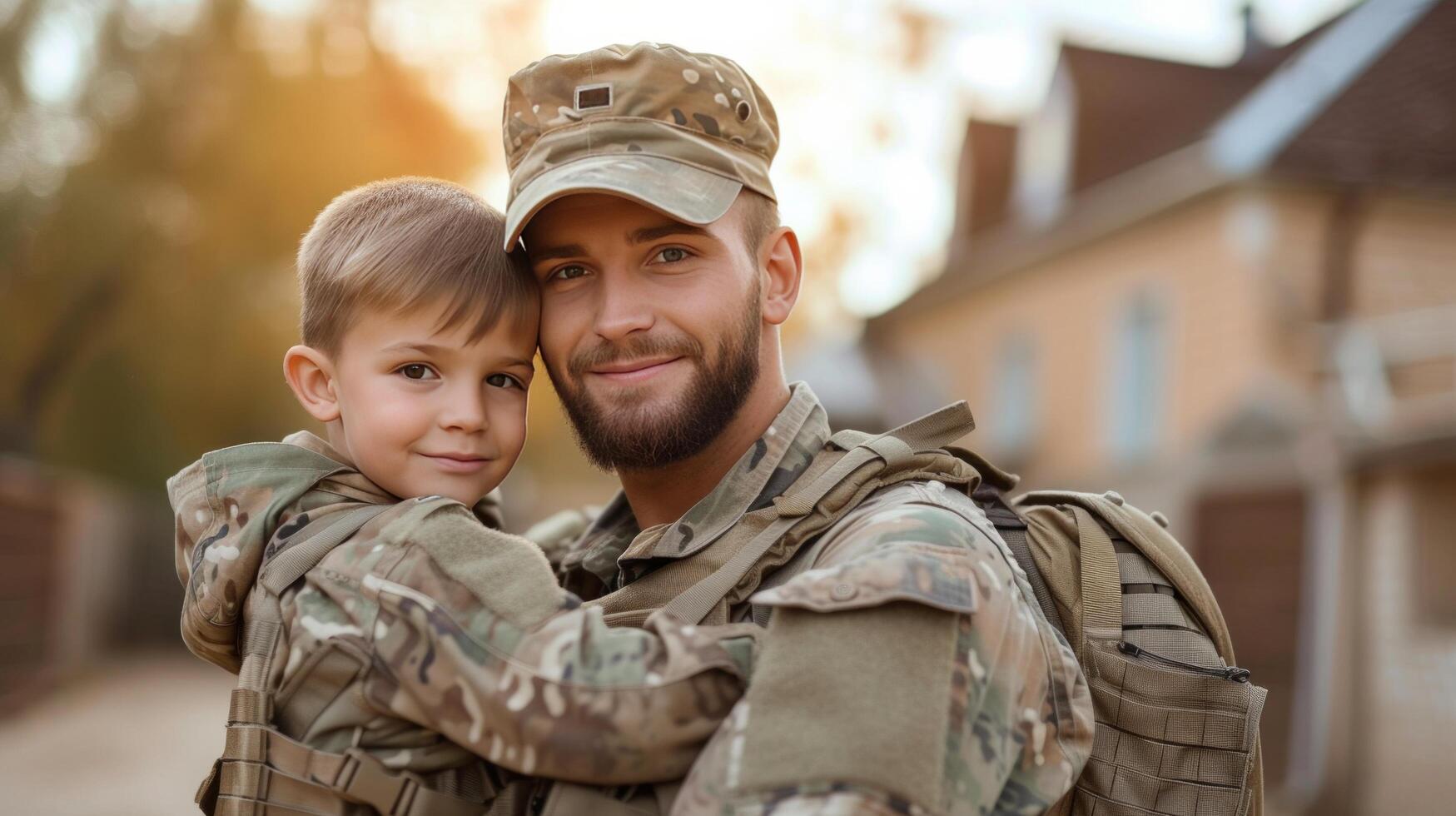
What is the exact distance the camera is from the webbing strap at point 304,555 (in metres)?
2.14

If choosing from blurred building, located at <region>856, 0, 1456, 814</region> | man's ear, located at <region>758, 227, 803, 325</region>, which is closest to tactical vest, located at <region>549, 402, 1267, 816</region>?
man's ear, located at <region>758, 227, 803, 325</region>

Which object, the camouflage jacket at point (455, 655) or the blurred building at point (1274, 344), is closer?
the camouflage jacket at point (455, 655)

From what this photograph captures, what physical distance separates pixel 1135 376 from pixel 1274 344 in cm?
Answer: 291

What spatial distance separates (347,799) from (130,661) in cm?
1936

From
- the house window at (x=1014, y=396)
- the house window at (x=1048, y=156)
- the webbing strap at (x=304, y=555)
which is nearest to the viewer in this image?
the webbing strap at (x=304, y=555)

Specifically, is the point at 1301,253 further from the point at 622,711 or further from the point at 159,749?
the point at 622,711

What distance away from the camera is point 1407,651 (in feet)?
29.1

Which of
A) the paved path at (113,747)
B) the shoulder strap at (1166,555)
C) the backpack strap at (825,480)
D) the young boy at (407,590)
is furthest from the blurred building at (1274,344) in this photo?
the paved path at (113,747)

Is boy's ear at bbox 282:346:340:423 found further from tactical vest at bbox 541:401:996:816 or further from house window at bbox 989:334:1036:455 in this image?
house window at bbox 989:334:1036:455

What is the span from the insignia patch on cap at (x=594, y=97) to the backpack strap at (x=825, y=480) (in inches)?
31.5

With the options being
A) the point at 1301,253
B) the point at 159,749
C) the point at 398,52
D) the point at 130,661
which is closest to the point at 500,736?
the point at 159,749

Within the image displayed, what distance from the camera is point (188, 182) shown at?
17.1 m

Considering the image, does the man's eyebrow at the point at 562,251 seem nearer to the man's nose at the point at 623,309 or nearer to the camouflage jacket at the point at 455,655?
the man's nose at the point at 623,309

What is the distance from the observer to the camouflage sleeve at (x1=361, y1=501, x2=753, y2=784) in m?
1.89
